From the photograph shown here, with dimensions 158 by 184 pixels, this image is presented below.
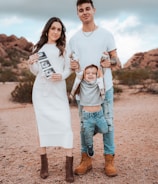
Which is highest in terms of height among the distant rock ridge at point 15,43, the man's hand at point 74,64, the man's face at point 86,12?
the distant rock ridge at point 15,43

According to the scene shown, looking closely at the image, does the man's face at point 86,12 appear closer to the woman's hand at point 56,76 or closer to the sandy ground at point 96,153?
the woman's hand at point 56,76

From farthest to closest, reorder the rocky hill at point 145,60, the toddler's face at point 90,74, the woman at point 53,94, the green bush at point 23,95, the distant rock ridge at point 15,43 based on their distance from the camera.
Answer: the distant rock ridge at point 15,43
the rocky hill at point 145,60
the green bush at point 23,95
the woman at point 53,94
the toddler's face at point 90,74

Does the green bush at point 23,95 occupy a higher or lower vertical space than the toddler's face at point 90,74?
lower

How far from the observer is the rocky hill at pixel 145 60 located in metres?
51.5

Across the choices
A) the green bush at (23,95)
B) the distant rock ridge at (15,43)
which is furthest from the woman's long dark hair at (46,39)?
the distant rock ridge at (15,43)

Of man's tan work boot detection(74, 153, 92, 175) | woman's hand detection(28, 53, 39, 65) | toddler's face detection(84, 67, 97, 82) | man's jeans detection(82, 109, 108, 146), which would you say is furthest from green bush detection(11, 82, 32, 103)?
toddler's face detection(84, 67, 97, 82)

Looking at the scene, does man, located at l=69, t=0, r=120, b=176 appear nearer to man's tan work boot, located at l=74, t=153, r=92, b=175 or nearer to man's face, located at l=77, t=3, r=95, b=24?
man's face, located at l=77, t=3, r=95, b=24

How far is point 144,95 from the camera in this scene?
16.8m

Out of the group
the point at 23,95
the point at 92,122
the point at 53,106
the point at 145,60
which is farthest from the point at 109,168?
the point at 145,60

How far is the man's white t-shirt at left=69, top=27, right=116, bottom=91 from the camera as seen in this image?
506 cm

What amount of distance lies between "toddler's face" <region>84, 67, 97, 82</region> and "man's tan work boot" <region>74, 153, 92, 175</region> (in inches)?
45.7

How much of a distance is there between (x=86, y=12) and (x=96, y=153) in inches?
103

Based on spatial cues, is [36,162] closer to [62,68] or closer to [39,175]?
[39,175]

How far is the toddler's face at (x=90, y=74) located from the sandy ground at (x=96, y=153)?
135 centimetres
